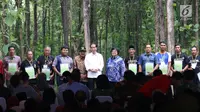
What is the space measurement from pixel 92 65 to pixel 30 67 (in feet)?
5.63

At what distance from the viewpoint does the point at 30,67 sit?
10.8 metres

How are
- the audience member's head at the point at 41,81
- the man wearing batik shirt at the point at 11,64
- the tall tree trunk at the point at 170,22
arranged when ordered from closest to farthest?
the audience member's head at the point at 41,81 → the man wearing batik shirt at the point at 11,64 → the tall tree trunk at the point at 170,22

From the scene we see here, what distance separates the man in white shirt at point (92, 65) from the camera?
36.0ft

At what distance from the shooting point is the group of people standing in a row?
1096 centimetres

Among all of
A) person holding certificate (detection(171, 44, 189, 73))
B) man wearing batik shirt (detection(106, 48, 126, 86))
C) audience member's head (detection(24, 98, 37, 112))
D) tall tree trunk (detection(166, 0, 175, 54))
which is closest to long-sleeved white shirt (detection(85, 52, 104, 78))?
man wearing batik shirt (detection(106, 48, 126, 86))

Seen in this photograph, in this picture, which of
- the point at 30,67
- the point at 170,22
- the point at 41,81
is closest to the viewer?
the point at 41,81

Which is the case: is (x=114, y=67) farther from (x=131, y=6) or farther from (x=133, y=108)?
(x=131, y=6)

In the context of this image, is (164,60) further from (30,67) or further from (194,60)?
(30,67)

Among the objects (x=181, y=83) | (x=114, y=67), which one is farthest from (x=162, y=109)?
(x=114, y=67)

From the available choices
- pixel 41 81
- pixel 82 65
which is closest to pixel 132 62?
pixel 82 65

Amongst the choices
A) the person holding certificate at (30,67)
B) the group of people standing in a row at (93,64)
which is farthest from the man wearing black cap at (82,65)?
the person holding certificate at (30,67)

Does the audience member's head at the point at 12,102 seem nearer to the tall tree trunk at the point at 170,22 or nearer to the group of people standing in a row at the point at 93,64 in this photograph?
the group of people standing in a row at the point at 93,64

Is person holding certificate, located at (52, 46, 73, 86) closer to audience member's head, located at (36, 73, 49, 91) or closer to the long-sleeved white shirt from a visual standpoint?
the long-sleeved white shirt

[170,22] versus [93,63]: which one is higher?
[170,22]
